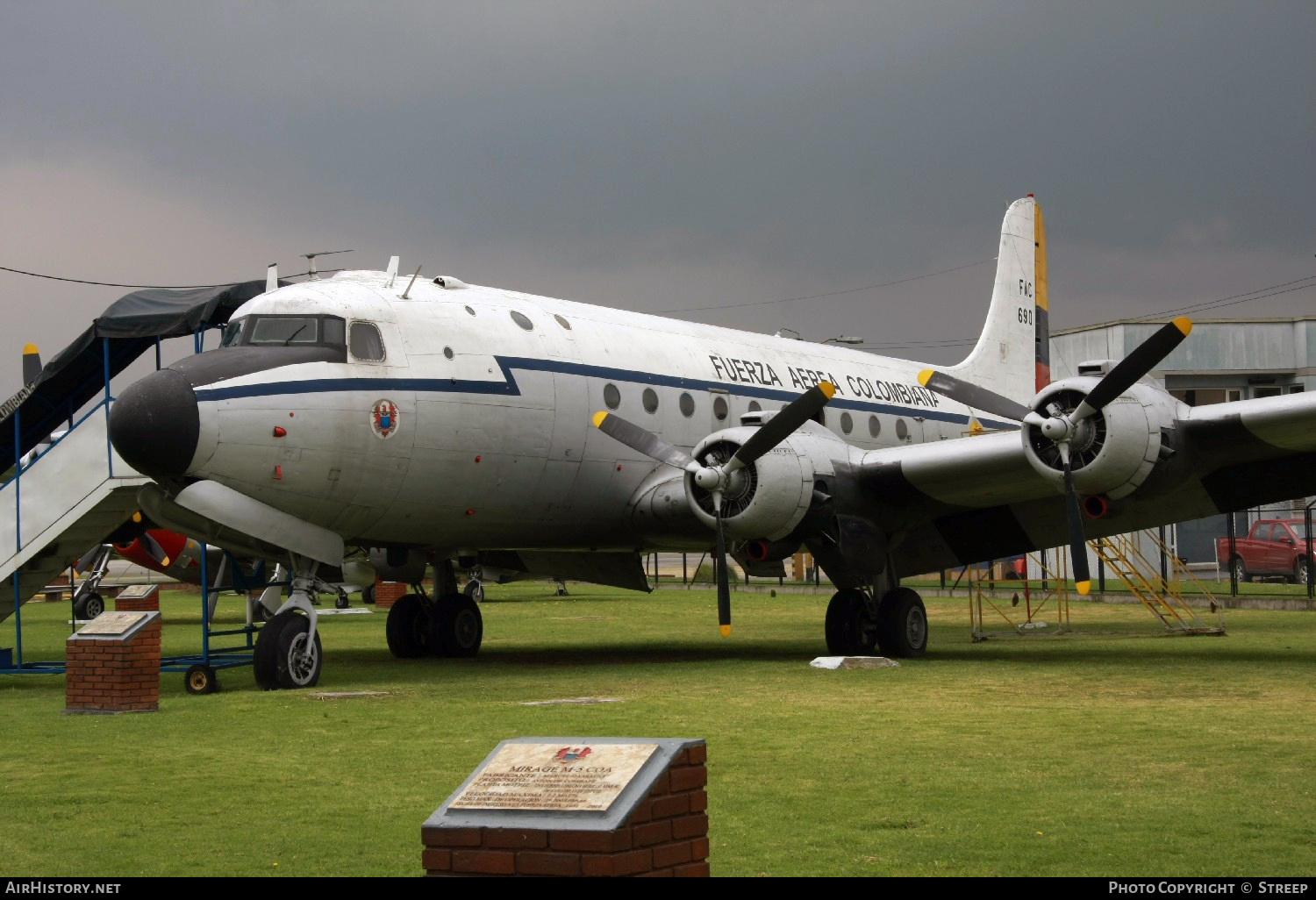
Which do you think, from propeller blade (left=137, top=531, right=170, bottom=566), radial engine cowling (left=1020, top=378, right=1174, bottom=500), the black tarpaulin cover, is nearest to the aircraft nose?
the black tarpaulin cover

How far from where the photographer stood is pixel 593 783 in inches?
186

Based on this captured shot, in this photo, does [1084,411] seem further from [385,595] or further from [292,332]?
[385,595]

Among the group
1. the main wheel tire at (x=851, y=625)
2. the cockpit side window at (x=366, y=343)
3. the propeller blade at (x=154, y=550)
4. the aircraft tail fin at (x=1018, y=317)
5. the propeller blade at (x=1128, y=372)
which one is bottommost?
the main wheel tire at (x=851, y=625)

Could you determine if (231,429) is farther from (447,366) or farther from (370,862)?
(370,862)

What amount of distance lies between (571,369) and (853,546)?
12.8 ft

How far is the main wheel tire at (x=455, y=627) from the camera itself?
19.0 m

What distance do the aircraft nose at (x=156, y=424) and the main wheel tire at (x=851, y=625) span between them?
8.22 metres

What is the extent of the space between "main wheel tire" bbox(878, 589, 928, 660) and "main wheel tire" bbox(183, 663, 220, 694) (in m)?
7.97

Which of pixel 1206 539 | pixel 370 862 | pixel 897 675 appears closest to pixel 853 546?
pixel 897 675

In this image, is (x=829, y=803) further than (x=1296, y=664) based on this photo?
No

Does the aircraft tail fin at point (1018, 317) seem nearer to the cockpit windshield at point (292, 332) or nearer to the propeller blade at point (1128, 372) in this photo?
the propeller blade at point (1128, 372)

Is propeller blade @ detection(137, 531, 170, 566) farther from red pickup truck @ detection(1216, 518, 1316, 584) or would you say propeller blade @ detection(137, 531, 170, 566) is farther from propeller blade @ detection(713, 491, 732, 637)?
red pickup truck @ detection(1216, 518, 1316, 584)

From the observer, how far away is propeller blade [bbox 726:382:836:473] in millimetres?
15500

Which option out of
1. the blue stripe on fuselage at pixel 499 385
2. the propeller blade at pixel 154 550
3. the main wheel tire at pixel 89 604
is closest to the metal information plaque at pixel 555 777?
the blue stripe on fuselage at pixel 499 385
